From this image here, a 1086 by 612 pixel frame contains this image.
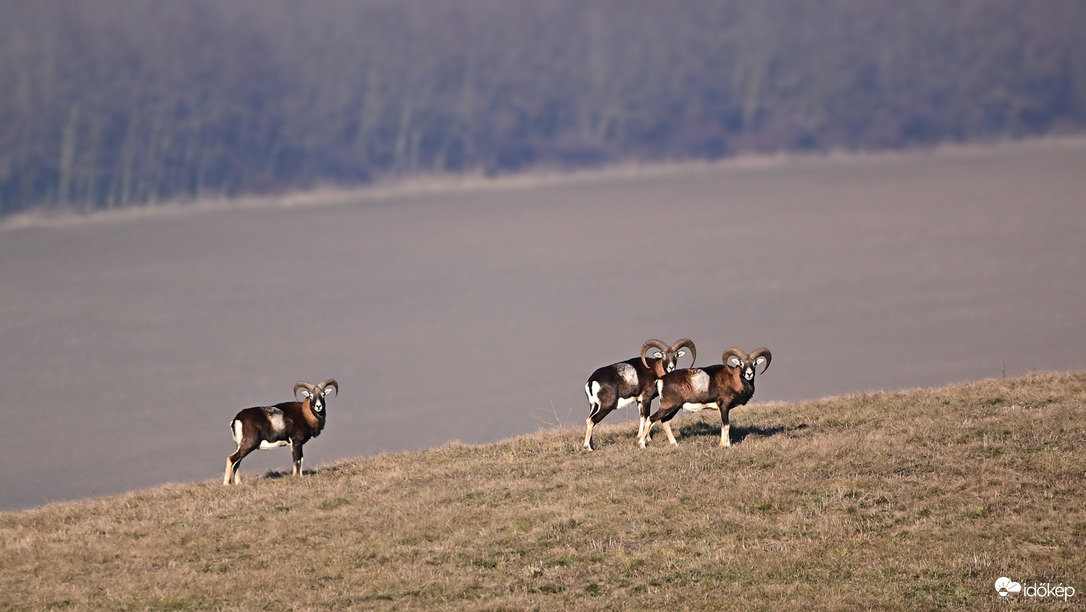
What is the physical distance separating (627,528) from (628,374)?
266 inches

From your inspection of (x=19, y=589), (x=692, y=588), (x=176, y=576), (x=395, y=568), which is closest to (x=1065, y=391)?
(x=692, y=588)

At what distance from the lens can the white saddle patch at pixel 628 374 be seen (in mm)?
27703

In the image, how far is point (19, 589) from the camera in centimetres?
2016

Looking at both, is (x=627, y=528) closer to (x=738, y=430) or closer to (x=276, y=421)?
(x=738, y=430)

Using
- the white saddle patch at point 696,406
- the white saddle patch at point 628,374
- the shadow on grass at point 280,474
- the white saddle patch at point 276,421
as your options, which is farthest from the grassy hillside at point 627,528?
the white saddle patch at point 628,374

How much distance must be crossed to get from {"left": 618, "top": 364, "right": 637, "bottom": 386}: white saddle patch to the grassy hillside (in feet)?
4.80

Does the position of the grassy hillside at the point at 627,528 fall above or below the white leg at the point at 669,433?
below

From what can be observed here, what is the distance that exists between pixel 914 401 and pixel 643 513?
35.3 feet

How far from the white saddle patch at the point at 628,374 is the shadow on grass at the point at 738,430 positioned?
6.18 ft

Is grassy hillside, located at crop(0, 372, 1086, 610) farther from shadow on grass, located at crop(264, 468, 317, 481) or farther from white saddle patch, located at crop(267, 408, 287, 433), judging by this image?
white saddle patch, located at crop(267, 408, 287, 433)

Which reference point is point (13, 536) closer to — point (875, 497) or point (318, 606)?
point (318, 606)

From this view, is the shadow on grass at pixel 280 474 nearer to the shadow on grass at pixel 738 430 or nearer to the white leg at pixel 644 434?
the white leg at pixel 644 434

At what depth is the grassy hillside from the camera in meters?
18.5

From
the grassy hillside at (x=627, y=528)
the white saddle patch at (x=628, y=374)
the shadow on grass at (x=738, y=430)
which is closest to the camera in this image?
the grassy hillside at (x=627, y=528)
